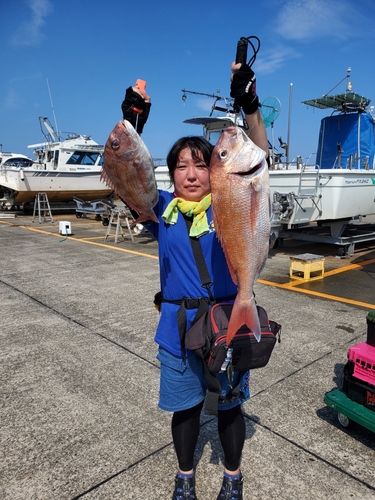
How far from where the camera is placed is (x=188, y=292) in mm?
1936

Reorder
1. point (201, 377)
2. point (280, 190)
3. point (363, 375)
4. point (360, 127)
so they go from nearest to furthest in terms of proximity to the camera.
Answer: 1. point (201, 377)
2. point (363, 375)
3. point (280, 190)
4. point (360, 127)

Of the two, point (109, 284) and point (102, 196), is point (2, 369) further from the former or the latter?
point (102, 196)

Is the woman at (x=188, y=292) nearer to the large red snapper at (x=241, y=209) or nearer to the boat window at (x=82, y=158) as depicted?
the large red snapper at (x=241, y=209)

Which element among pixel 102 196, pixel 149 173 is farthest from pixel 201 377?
pixel 102 196

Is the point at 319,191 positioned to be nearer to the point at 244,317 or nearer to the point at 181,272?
the point at 181,272

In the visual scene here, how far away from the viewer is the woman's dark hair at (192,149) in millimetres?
1856

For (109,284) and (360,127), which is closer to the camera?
(109,284)

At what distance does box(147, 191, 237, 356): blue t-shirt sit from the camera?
1.91m

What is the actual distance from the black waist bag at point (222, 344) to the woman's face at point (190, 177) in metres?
0.56

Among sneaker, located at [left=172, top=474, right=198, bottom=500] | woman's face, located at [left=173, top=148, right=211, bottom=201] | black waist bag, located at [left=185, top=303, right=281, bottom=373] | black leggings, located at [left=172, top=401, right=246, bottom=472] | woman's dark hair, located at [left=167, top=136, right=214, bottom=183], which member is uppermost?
woman's dark hair, located at [left=167, top=136, right=214, bottom=183]

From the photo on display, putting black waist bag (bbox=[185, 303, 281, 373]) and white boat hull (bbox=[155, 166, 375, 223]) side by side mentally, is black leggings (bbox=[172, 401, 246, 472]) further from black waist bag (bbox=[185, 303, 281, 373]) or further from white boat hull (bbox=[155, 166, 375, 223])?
white boat hull (bbox=[155, 166, 375, 223])

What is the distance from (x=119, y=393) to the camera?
311 centimetres

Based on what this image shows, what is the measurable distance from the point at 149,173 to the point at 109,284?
15.8 feet

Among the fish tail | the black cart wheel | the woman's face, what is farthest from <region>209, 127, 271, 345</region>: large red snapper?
the black cart wheel
